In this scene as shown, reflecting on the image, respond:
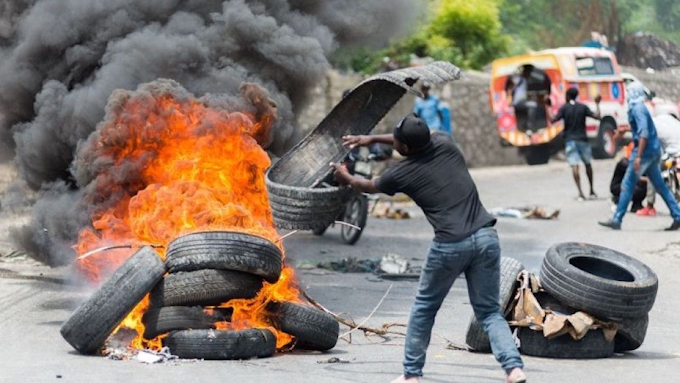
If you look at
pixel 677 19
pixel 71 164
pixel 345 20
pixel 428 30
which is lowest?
pixel 677 19

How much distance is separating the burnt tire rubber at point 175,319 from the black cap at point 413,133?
2023 millimetres

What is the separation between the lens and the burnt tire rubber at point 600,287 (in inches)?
330

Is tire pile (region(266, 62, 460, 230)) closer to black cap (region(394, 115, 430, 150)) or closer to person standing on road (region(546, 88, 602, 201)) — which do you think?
black cap (region(394, 115, 430, 150))

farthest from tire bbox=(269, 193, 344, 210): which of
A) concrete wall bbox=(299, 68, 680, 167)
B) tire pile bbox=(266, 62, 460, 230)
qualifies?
concrete wall bbox=(299, 68, 680, 167)

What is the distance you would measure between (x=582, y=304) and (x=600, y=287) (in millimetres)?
174

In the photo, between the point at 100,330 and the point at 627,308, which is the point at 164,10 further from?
the point at 627,308

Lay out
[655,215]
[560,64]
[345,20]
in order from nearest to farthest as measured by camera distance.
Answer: [345,20]
[655,215]
[560,64]

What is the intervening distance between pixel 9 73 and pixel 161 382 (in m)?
6.41

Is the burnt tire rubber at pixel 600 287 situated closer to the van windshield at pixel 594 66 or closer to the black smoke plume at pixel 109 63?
the black smoke plume at pixel 109 63

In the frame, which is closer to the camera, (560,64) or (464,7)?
(560,64)

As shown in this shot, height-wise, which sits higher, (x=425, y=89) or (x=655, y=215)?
(x=425, y=89)

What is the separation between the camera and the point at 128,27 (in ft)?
40.9

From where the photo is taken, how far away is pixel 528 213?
64.2 feet

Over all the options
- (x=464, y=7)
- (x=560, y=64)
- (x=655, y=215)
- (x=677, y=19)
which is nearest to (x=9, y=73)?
(x=655, y=215)
